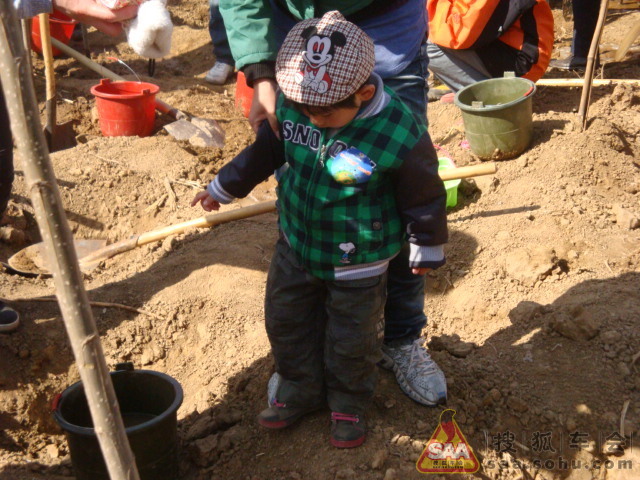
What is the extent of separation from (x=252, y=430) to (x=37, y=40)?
517 cm

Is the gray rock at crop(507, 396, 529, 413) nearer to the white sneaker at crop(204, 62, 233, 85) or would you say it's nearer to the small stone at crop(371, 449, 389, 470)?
the small stone at crop(371, 449, 389, 470)

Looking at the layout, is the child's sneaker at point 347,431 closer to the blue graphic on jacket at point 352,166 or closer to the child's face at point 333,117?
the blue graphic on jacket at point 352,166

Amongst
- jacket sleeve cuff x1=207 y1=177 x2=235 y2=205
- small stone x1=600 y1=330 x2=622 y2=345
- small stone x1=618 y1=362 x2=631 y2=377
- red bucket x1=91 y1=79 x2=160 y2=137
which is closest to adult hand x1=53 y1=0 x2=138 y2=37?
red bucket x1=91 y1=79 x2=160 y2=137

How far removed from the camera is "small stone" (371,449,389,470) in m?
2.50

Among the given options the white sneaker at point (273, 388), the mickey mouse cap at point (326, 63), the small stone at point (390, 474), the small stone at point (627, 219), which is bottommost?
the small stone at point (627, 219)

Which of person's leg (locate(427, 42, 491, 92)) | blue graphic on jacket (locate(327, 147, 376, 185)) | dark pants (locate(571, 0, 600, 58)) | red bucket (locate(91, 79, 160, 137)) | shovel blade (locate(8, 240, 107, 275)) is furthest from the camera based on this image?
dark pants (locate(571, 0, 600, 58))

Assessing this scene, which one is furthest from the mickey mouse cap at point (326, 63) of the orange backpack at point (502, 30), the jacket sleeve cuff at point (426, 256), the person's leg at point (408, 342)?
the orange backpack at point (502, 30)

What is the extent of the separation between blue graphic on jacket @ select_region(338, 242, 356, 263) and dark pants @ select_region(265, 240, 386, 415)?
0.08 metres

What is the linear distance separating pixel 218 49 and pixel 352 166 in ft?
16.2

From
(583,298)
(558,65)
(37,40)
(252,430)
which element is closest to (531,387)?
(583,298)

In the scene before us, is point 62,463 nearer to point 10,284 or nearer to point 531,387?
point 10,284

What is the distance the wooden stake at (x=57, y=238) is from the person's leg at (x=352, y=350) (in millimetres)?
916

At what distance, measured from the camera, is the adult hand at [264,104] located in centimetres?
247

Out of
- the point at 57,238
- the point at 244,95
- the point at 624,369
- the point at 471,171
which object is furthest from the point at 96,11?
the point at 624,369
